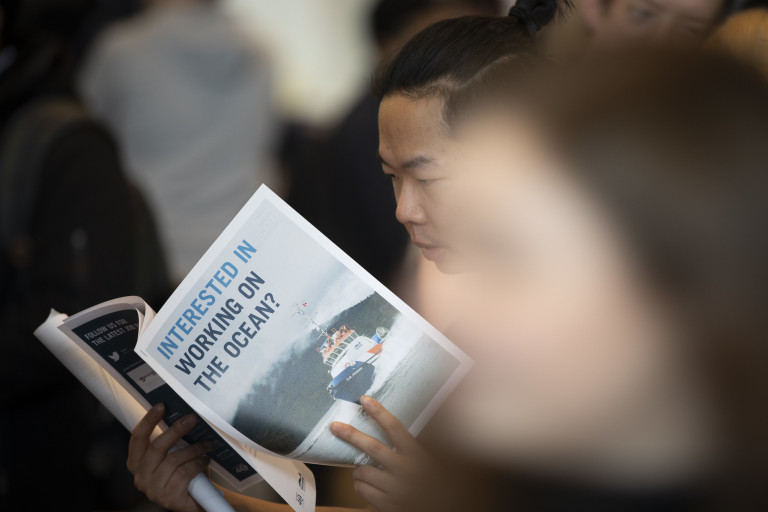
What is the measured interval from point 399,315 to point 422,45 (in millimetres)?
394

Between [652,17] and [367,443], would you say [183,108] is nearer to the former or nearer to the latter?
[652,17]

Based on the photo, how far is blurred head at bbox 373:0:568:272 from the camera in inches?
41.9

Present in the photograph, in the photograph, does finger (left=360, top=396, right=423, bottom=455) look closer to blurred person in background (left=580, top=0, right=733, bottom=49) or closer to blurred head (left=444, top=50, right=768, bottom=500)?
blurred head (left=444, top=50, right=768, bottom=500)

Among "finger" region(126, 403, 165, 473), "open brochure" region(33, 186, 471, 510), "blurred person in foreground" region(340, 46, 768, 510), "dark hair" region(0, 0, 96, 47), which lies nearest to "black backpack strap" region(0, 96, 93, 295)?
"dark hair" region(0, 0, 96, 47)

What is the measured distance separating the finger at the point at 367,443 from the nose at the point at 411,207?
27 cm

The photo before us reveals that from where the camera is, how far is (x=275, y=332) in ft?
3.18

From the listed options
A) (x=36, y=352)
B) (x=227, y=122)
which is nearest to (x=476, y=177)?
(x=36, y=352)

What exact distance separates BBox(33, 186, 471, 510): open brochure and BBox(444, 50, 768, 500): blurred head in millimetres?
370

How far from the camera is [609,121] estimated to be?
0.54 metres

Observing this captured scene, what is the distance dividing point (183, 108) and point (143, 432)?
73.6 inches

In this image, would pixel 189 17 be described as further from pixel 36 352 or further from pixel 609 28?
pixel 609 28

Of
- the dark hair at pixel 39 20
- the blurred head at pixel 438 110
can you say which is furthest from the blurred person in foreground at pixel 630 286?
the dark hair at pixel 39 20

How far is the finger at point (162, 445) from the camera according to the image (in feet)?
3.76

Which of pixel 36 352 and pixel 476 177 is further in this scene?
pixel 36 352
